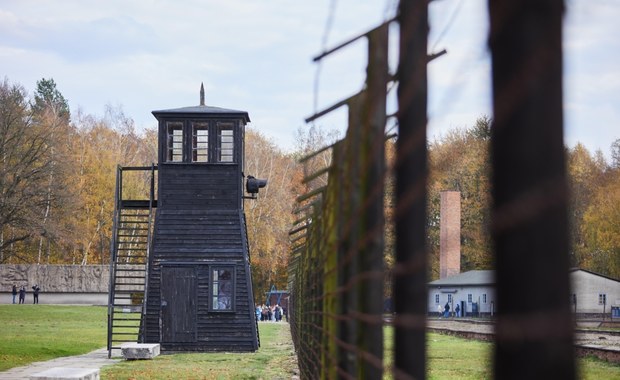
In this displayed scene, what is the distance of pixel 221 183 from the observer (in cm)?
2992

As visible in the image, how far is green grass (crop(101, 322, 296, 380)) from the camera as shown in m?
19.7

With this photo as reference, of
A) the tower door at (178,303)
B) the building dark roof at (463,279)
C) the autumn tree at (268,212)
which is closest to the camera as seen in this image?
the tower door at (178,303)

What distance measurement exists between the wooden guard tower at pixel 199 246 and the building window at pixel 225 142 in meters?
0.03

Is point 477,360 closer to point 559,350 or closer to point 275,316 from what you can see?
point 559,350

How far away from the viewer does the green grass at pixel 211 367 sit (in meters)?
19.7

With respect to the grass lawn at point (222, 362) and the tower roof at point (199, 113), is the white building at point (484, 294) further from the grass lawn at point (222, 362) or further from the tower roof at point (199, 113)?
the tower roof at point (199, 113)

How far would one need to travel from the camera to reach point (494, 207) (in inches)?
56.6

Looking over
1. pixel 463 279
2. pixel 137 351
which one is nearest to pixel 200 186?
pixel 137 351

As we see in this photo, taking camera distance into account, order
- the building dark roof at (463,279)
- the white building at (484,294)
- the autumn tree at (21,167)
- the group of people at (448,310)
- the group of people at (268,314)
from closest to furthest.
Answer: the autumn tree at (21,167), the group of people at (268,314), the white building at (484,294), the building dark roof at (463,279), the group of people at (448,310)

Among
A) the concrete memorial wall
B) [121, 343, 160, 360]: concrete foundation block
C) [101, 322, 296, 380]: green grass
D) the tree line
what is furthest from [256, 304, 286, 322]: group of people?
[121, 343, 160, 360]: concrete foundation block

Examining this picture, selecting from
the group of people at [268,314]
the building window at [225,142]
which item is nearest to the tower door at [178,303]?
the building window at [225,142]

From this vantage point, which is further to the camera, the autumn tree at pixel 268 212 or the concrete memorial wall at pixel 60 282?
the autumn tree at pixel 268 212

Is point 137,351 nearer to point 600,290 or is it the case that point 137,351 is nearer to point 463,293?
point 600,290

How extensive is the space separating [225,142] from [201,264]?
3.42 metres
